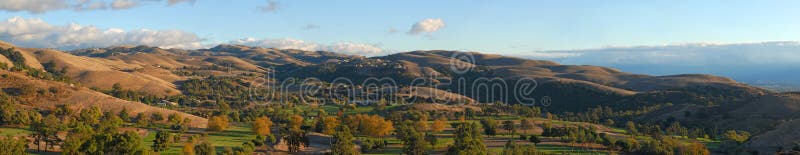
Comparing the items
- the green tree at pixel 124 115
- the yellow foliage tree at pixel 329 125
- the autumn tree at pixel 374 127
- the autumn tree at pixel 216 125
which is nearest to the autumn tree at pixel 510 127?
the autumn tree at pixel 374 127

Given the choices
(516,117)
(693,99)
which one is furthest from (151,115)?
(693,99)

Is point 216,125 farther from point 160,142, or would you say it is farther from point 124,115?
point 160,142

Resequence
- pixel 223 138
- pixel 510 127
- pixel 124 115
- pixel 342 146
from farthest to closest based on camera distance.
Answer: pixel 124 115
pixel 510 127
pixel 223 138
pixel 342 146

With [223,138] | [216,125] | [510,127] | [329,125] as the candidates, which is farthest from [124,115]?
[510,127]

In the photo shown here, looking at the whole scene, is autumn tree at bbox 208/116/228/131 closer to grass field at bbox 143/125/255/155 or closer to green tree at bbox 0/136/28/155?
grass field at bbox 143/125/255/155

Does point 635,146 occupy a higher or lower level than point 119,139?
lower

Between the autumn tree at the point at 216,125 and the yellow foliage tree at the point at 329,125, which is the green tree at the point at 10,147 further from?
the yellow foliage tree at the point at 329,125

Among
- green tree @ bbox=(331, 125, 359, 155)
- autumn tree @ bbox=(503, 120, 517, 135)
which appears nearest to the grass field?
green tree @ bbox=(331, 125, 359, 155)

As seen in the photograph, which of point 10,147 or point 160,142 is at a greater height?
point 10,147

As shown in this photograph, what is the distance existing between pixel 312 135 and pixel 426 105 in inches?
2934

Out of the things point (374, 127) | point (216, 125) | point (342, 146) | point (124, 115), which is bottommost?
point (374, 127)

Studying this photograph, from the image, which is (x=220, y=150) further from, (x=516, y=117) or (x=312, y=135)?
(x=516, y=117)

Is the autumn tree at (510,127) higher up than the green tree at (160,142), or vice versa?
the green tree at (160,142)

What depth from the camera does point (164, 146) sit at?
84000mm
